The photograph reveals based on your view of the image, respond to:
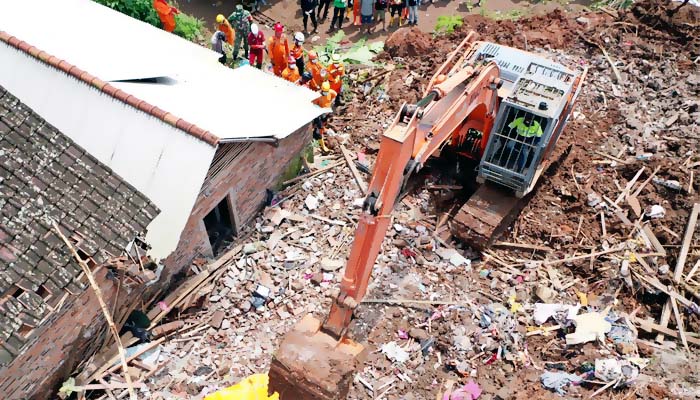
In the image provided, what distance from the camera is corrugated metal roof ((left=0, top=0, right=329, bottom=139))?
10984mm

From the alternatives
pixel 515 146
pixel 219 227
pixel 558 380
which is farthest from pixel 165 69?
pixel 558 380

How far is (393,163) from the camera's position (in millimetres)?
7449

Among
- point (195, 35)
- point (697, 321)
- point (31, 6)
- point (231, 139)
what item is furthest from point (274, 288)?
point (195, 35)

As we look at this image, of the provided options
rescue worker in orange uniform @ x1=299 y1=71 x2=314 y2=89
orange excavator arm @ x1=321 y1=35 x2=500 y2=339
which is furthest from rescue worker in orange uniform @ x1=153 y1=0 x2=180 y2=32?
orange excavator arm @ x1=321 y1=35 x2=500 y2=339

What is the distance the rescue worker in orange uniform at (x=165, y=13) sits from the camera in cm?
1619

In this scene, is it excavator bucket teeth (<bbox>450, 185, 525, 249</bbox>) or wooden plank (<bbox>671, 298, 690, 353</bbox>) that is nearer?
wooden plank (<bbox>671, 298, 690, 353</bbox>)

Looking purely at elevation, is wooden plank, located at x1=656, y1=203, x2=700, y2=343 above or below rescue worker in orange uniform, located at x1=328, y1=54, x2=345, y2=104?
below

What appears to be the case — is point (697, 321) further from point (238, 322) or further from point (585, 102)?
point (238, 322)

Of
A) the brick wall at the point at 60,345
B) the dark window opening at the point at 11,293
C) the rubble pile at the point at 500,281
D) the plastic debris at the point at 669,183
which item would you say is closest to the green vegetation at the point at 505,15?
the rubble pile at the point at 500,281

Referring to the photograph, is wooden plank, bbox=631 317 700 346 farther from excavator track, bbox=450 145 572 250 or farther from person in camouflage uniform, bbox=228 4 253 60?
person in camouflage uniform, bbox=228 4 253 60

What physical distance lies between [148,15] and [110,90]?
24.0 feet

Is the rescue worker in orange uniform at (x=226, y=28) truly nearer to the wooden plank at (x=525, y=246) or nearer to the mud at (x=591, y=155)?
the mud at (x=591, y=155)

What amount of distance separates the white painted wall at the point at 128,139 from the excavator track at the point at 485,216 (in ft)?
16.2

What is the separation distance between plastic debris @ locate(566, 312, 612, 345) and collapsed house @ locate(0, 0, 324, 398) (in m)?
6.15
